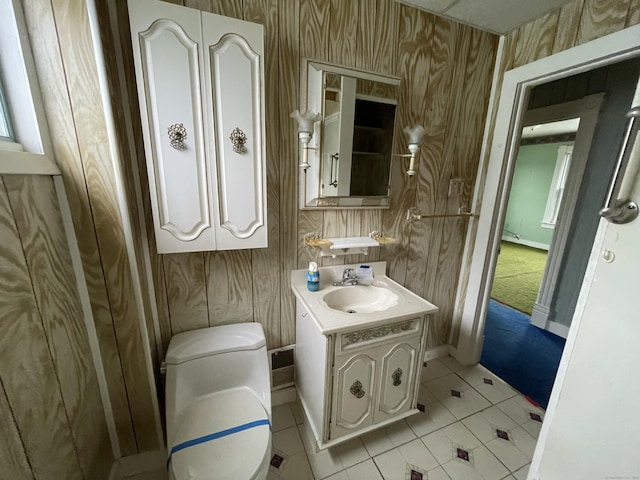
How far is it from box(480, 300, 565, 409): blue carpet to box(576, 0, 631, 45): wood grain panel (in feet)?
6.65

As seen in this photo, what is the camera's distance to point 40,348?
27.5 inches

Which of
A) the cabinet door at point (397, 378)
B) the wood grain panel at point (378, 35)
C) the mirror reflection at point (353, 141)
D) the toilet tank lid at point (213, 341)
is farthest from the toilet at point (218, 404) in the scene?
the wood grain panel at point (378, 35)

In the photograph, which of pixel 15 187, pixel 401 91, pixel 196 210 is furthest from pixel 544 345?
pixel 15 187

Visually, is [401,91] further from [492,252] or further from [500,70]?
[492,252]

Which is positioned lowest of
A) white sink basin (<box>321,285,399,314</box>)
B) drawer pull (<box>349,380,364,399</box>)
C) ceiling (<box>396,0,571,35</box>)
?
drawer pull (<box>349,380,364,399</box>)

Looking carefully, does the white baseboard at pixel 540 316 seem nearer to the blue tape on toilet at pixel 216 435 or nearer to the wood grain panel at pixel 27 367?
the blue tape on toilet at pixel 216 435

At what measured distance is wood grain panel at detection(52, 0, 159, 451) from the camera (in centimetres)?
74

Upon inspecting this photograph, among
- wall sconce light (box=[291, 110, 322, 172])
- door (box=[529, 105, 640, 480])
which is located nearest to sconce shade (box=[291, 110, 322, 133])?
wall sconce light (box=[291, 110, 322, 172])

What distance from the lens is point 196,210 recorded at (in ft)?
3.20

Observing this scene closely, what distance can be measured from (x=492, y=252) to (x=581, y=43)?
44.1 inches

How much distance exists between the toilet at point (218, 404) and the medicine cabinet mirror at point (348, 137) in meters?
0.76

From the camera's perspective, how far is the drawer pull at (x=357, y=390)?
3.74 ft

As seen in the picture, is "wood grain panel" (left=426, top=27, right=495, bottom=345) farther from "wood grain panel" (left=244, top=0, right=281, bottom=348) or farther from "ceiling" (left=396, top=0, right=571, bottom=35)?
"wood grain panel" (left=244, top=0, right=281, bottom=348)

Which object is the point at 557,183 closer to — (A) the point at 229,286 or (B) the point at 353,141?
(B) the point at 353,141
